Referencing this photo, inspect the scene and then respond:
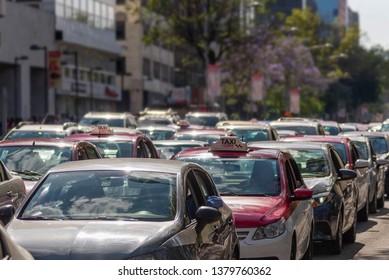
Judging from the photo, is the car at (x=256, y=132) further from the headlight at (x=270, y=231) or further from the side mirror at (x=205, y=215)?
the side mirror at (x=205, y=215)

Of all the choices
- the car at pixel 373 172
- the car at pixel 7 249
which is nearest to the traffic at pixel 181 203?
the car at pixel 7 249

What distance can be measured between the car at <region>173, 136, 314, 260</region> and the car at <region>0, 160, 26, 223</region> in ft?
6.59

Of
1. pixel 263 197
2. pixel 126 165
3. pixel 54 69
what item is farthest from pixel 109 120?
pixel 54 69

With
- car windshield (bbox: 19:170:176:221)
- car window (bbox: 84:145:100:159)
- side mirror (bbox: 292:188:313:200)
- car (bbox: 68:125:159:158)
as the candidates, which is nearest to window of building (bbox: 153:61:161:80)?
car (bbox: 68:125:159:158)

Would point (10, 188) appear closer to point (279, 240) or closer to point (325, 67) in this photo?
point (279, 240)

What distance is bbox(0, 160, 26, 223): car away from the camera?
14248 millimetres

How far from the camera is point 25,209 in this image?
1019 cm

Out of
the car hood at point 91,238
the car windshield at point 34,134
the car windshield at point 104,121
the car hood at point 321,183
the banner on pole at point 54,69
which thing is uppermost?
the banner on pole at point 54,69

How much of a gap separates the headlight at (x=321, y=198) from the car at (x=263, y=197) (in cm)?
148

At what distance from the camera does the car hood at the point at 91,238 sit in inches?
341

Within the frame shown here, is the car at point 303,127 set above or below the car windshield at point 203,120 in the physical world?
above

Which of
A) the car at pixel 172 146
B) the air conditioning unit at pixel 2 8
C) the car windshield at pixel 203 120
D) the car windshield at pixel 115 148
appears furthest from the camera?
the air conditioning unit at pixel 2 8

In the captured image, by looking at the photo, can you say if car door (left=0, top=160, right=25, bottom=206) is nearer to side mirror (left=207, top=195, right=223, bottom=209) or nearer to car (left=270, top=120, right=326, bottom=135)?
side mirror (left=207, top=195, right=223, bottom=209)

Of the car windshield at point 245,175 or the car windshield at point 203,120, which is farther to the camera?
the car windshield at point 203,120
